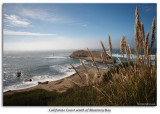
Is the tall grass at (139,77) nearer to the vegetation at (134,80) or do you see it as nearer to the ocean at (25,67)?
the vegetation at (134,80)

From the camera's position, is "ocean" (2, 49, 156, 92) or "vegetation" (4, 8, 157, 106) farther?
"ocean" (2, 49, 156, 92)

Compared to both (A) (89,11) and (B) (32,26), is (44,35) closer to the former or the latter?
(B) (32,26)

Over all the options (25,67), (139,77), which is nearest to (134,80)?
(139,77)

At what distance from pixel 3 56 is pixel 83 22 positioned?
2.42 m

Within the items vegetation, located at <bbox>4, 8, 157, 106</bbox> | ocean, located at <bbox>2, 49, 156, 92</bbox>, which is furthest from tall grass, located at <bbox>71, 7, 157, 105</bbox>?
ocean, located at <bbox>2, 49, 156, 92</bbox>

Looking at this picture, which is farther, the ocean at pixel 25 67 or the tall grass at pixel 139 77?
the ocean at pixel 25 67

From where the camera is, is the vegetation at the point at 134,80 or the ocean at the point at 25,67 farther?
the ocean at the point at 25,67

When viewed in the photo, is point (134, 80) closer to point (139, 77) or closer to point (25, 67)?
point (139, 77)

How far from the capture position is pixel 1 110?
213cm

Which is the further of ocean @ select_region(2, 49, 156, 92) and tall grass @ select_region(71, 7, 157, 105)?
ocean @ select_region(2, 49, 156, 92)

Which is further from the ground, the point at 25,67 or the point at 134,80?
the point at 25,67

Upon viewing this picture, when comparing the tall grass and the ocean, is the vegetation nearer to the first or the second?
the tall grass

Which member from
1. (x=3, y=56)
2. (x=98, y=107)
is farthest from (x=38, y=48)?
(x=98, y=107)

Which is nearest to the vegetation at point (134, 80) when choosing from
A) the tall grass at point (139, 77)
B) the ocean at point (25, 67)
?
the tall grass at point (139, 77)
